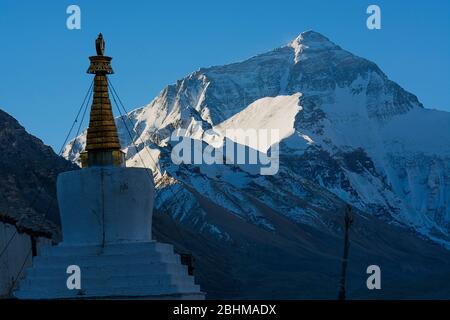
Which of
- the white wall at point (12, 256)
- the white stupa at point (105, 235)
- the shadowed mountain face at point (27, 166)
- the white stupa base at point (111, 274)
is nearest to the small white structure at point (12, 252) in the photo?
the white wall at point (12, 256)

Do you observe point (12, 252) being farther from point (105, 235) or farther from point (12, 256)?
point (105, 235)

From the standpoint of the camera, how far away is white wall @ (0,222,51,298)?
132 feet

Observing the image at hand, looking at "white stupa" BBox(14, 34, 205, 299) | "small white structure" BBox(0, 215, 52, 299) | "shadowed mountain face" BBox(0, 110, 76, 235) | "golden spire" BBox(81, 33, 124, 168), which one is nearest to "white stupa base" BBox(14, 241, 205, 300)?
"white stupa" BBox(14, 34, 205, 299)

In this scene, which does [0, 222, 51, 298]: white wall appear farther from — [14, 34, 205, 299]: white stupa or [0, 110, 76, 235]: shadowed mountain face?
[0, 110, 76, 235]: shadowed mountain face

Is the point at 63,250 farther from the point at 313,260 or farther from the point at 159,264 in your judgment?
the point at 313,260

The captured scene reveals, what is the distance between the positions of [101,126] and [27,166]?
9078 centimetres

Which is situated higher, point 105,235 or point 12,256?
point 105,235

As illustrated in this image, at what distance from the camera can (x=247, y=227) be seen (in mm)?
171000

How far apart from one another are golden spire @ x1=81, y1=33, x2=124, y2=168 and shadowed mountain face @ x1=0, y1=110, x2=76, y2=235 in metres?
78.9

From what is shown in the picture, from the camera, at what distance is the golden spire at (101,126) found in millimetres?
29766

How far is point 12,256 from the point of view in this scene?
4147cm

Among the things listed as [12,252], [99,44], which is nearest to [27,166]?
[12,252]

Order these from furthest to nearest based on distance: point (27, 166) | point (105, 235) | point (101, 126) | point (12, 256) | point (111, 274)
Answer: point (27, 166), point (12, 256), point (101, 126), point (105, 235), point (111, 274)
